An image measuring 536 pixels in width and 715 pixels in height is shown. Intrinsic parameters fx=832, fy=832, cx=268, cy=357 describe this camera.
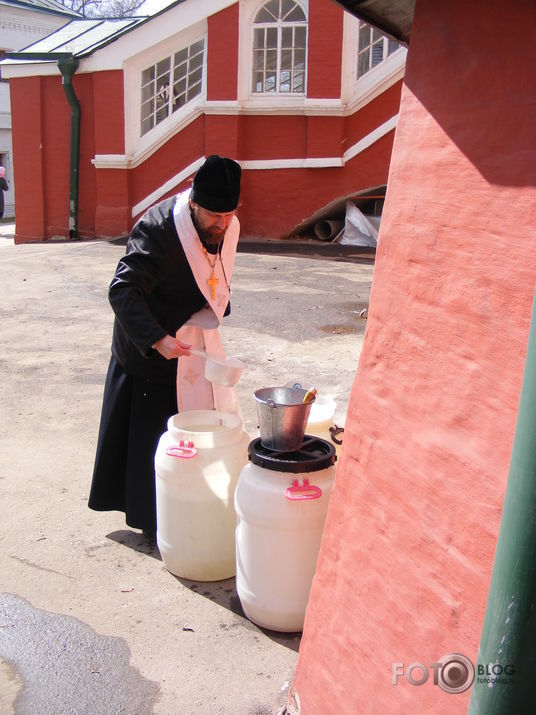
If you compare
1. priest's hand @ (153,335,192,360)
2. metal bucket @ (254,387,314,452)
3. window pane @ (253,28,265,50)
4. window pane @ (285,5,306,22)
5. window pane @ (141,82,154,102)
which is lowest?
metal bucket @ (254,387,314,452)

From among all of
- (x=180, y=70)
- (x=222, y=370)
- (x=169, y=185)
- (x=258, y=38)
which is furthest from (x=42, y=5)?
(x=222, y=370)

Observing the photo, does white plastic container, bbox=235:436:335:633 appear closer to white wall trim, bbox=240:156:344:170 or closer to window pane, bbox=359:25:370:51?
white wall trim, bbox=240:156:344:170

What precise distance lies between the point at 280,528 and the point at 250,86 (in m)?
12.6

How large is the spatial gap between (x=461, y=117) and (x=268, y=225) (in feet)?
42.1

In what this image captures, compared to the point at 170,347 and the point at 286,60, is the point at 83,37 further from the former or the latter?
the point at 170,347

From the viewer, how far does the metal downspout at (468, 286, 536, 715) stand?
160 cm

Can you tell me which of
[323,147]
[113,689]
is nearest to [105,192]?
[323,147]

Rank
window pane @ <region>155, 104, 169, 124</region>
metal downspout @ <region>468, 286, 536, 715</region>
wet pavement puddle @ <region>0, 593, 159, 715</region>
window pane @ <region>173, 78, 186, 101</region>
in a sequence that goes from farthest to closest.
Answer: window pane @ <region>155, 104, 169, 124</region>
window pane @ <region>173, 78, 186, 101</region>
wet pavement puddle @ <region>0, 593, 159, 715</region>
metal downspout @ <region>468, 286, 536, 715</region>

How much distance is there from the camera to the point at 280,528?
3.10m

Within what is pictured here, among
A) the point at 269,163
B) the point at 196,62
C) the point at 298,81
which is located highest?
the point at 196,62

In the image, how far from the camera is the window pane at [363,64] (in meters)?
14.0

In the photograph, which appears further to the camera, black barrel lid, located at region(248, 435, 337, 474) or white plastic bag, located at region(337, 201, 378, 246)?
white plastic bag, located at region(337, 201, 378, 246)

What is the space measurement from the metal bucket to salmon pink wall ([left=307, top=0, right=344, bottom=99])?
38.2 ft

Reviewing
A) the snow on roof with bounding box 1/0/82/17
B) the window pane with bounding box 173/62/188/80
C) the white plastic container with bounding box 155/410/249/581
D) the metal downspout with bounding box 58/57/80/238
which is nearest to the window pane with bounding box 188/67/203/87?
the window pane with bounding box 173/62/188/80
